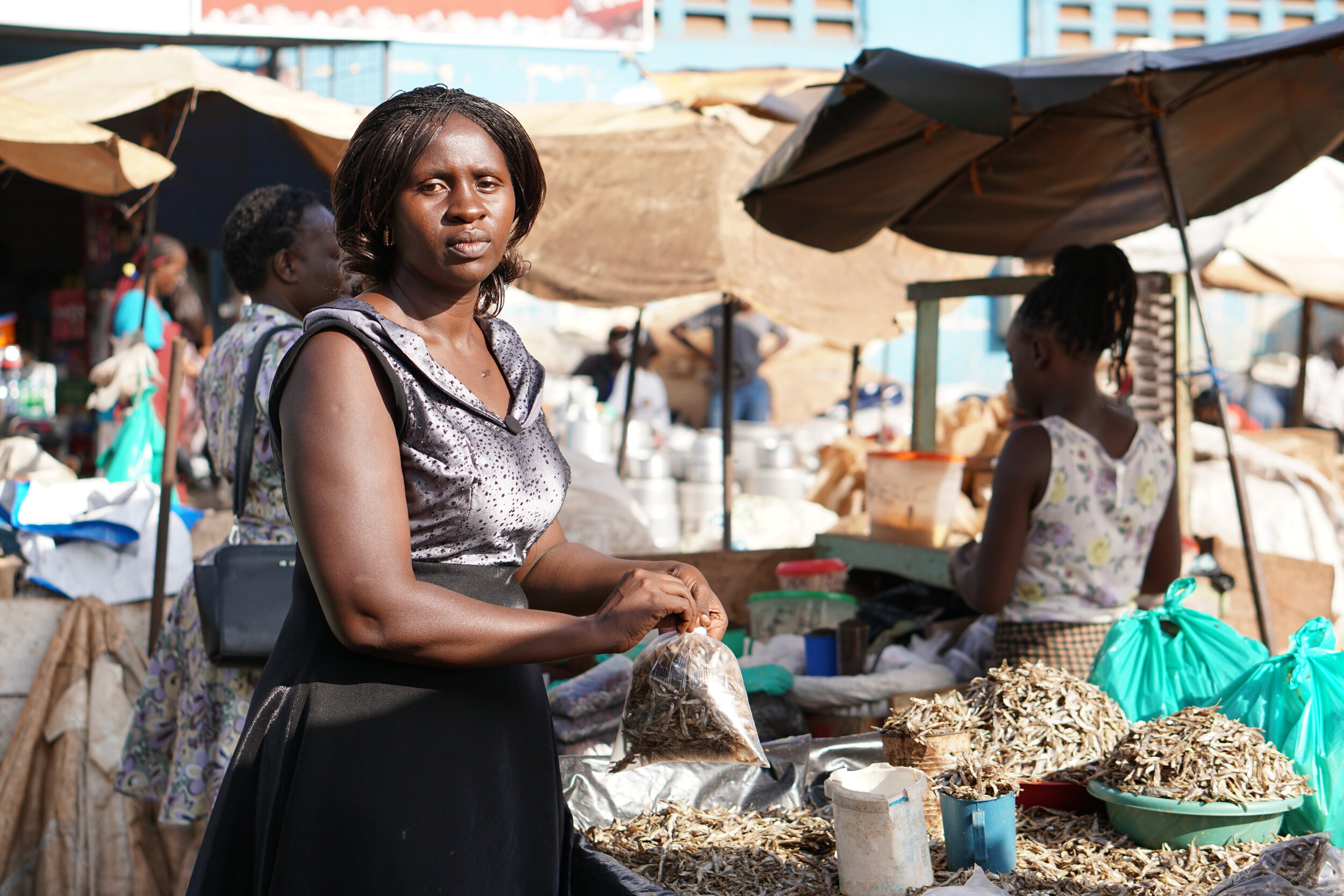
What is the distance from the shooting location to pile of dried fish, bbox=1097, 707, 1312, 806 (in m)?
1.89

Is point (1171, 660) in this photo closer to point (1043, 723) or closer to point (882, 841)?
point (1043, 723)

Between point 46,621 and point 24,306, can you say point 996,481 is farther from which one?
point 24,306

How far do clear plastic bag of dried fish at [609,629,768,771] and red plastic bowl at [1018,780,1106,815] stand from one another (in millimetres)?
783

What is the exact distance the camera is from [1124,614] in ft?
9.77

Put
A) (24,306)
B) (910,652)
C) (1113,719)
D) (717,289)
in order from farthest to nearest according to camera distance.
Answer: (24,306) < (717,289) < (910,652) < (1113,719)

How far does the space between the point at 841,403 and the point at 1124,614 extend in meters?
8.81

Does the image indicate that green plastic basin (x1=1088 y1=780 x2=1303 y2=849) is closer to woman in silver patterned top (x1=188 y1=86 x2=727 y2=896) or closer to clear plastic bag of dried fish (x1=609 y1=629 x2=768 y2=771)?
clear plastic bag of dried fish (x1=609 y1=629 x2=768 y2=771)

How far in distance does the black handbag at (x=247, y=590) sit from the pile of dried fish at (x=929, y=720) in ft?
4.35

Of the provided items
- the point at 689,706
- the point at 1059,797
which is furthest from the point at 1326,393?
the point at 689,706

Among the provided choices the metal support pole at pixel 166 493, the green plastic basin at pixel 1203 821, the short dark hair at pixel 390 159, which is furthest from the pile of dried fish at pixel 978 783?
the metal support pole at pixel 166 493

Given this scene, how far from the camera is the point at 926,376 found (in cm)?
452

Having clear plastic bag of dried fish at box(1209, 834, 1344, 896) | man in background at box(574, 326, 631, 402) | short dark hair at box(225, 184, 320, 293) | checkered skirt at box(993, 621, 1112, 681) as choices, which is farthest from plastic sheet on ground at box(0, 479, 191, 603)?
man in background at box(574, 326, 631, 402)

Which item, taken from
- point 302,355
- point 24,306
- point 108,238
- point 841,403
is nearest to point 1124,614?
point 302,355

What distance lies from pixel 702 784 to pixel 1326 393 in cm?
1052
